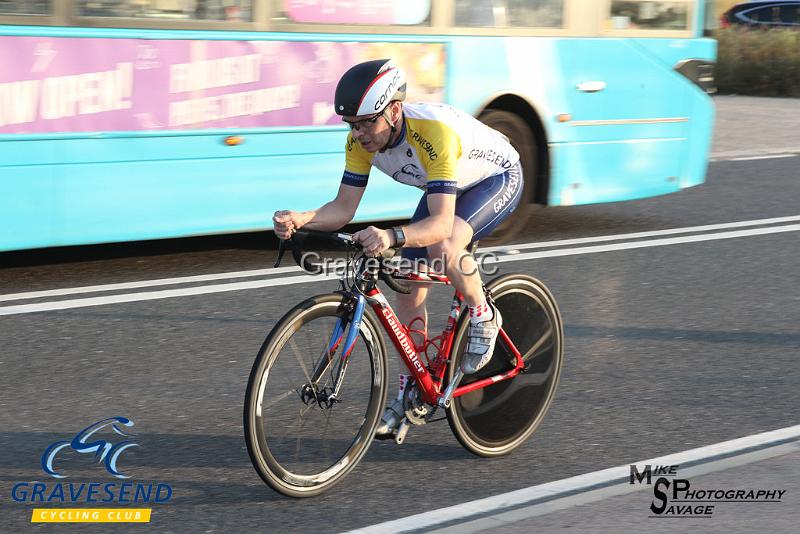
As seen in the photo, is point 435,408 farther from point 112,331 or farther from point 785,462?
point 112,331

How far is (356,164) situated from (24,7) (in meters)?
3.81

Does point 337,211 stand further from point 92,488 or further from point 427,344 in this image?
point 92,488

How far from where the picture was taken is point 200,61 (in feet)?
27.6

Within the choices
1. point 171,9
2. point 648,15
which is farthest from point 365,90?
point 648,15

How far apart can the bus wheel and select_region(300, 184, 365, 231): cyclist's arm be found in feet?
16.4

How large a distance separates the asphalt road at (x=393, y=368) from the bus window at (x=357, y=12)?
1.76m

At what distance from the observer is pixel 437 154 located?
4531 mm

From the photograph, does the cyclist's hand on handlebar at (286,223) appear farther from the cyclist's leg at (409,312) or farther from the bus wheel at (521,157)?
the bus wheel at (521,157)

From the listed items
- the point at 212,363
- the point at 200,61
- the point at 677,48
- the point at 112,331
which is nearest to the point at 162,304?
the point at 112,331

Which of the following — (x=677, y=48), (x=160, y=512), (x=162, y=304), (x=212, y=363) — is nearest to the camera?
(x=160, y=512)

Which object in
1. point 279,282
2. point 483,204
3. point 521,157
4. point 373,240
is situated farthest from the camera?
point 521,157

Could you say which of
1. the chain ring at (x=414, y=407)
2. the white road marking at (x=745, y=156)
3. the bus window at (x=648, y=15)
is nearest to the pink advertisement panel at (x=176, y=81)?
the bus window at (x=648, y=15)

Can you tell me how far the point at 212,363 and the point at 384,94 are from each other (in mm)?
2409

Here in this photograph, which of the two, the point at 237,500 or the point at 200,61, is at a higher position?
the point at 200,61
